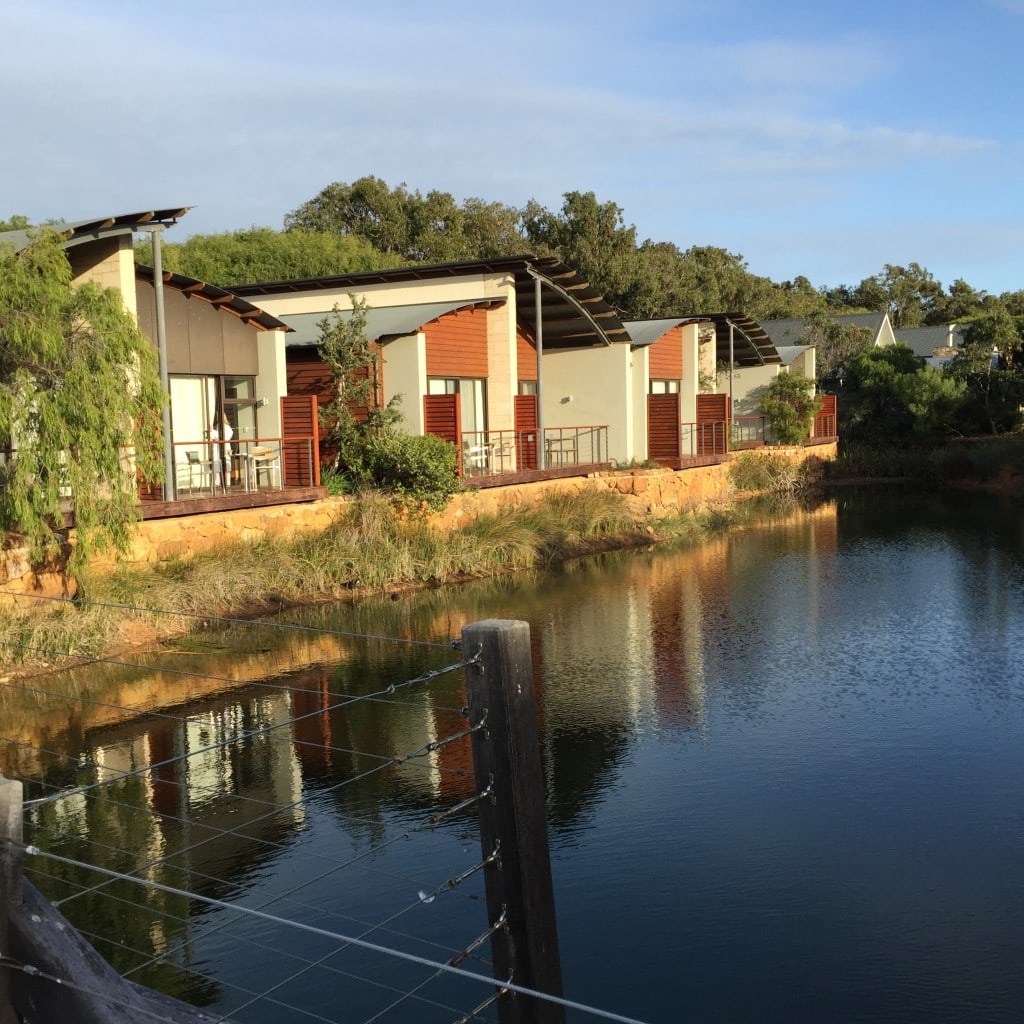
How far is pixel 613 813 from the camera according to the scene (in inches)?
360

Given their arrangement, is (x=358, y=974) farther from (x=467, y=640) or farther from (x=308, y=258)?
(x=308, y=258)

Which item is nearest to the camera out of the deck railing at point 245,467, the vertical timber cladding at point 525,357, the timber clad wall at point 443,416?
the deck railing at point 245,467

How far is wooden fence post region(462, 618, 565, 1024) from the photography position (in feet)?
14.7

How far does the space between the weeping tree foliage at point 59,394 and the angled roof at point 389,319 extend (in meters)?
8.83

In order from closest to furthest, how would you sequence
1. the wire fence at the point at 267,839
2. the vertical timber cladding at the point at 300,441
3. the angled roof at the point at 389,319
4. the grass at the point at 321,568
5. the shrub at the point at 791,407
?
the wire fence at the point at 267,839 → the grass at the point at 321,568 → the vertical timber cladding at the point at 300,441 → the angled roof at the point at 389,319 → the shrub at the point at 791,407

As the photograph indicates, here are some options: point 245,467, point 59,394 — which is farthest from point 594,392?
point 59,394

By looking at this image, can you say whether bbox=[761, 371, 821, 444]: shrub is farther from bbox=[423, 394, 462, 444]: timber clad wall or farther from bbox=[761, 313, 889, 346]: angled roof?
bbox=[423, 394, 462, 444]: timber clad wall

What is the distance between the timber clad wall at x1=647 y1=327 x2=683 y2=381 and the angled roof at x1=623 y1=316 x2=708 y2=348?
25 centimetres

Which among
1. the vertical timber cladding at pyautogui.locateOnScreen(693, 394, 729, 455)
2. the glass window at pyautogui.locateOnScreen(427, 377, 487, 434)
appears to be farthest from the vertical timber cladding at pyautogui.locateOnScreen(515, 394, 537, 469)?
the vertical timber cladding at pyautogui.locateOnScreen(693, 394, 729, 455)

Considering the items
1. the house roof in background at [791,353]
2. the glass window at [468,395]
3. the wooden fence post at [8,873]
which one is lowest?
the wooden fence post at [8,873]

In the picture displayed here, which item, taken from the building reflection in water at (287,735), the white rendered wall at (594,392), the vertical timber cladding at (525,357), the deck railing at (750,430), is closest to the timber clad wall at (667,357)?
the white rendered wall at (594,392)

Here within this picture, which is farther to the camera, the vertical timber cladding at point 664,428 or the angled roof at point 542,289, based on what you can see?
the vertical timber cladding at point 664,428

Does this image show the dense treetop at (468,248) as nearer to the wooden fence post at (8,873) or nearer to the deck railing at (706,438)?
the deck railing at (706,438)

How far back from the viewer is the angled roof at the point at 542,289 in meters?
25.5
